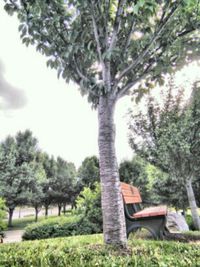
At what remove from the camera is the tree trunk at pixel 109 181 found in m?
2.77

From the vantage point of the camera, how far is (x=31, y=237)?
6.60 m

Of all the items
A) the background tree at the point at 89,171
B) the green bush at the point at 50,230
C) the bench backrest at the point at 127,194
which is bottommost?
the green bush at the point at 50,230

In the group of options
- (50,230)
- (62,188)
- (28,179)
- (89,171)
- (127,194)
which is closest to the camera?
(127,194)

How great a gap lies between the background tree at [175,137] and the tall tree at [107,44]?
2.79 metres

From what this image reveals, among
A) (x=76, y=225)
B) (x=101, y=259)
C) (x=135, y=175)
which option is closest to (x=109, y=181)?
(x=101, y=259)

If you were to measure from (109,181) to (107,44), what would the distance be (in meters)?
2.04

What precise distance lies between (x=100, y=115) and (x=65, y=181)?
2298 cm

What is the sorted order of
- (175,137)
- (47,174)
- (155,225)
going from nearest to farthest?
(155,225)
(175,137)
(47,174)

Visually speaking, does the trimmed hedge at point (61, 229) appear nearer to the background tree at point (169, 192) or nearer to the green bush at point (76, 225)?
the green bush at point (76, 225)

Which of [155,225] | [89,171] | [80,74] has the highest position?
[89,171]

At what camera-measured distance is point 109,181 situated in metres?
2.94

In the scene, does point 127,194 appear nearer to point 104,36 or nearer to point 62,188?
point 104,36

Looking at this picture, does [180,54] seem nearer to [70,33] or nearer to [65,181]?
[70,33]

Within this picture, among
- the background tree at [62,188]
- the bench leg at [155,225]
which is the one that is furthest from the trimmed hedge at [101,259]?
the background tree at [62,188]
